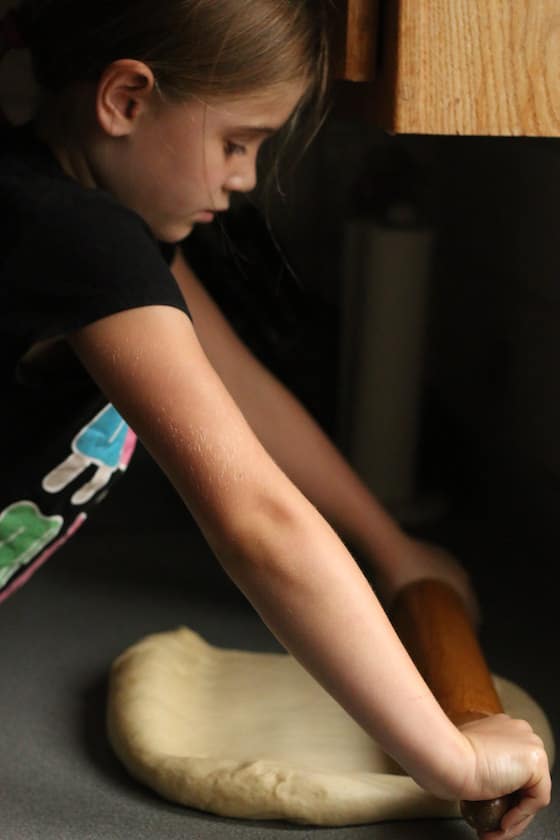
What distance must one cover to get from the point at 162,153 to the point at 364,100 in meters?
0.14

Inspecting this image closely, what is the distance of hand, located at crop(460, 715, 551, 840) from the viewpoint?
0.62 metres

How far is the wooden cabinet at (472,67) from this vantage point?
23.5 inches

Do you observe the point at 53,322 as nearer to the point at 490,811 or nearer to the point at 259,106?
the point at 259,106

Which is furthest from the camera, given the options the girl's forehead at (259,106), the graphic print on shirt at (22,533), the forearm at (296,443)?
the forearm at (296,443)

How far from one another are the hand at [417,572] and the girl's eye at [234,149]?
0.36 meters

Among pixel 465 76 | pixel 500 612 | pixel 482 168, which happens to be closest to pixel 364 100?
pixel 465 76

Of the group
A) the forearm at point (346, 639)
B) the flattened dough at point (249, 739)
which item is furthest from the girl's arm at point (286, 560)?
the flattened dough at point (249, 739)

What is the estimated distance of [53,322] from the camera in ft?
2.14

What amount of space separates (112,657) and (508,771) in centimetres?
43

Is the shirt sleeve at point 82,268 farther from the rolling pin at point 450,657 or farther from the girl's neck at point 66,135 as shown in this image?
the rolling pin at point 450,657

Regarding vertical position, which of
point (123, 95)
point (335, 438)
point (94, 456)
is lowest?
point (335, 438)

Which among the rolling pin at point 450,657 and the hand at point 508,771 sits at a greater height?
the hand at point 508,771

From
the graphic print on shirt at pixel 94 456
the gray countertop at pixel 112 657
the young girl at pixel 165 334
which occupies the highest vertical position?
the young girl at pixel 165 334

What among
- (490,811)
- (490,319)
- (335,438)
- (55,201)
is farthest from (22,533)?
(490,319)
